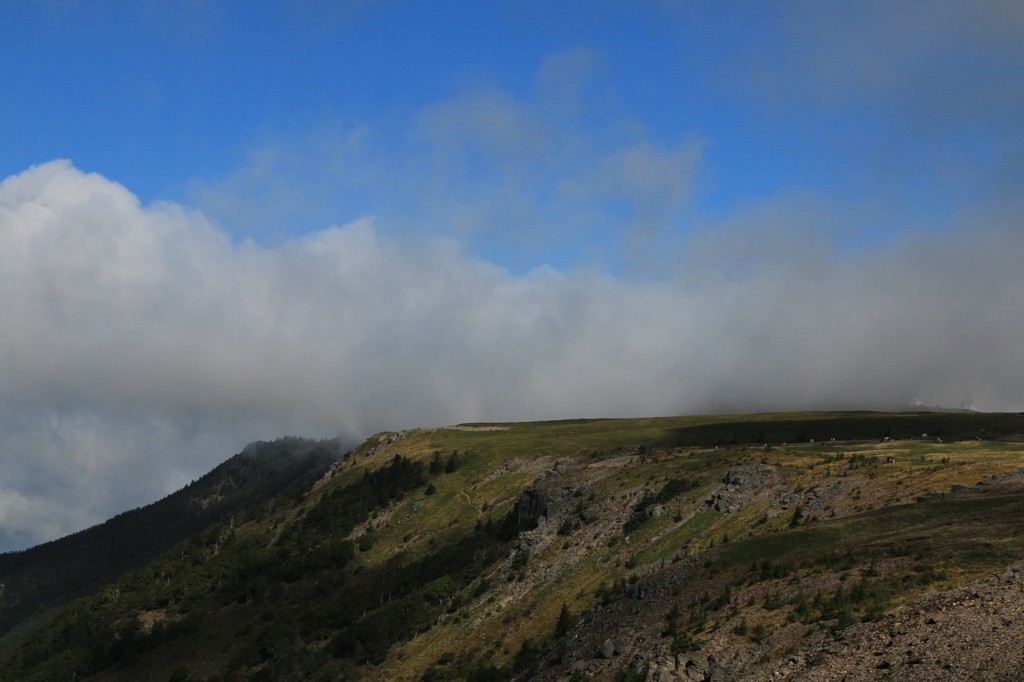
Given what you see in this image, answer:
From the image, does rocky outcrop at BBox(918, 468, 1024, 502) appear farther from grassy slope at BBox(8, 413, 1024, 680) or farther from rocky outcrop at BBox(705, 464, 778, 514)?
rocky outcrop at BBox(705, 464, 778, 514)

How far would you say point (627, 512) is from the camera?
280 ft

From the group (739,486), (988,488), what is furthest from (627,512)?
(988,488)

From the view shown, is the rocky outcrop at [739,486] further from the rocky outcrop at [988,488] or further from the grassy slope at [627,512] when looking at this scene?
the rocky outcrop at [988,488]

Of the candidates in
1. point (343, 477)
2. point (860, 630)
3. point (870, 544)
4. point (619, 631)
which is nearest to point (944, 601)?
point (860, 630)

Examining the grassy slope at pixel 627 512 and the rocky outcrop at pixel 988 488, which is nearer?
the grassy slope at pixel 627 512

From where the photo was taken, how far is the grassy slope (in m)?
47.3

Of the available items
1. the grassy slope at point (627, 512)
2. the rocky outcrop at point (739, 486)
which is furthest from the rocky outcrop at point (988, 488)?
the rocky outcrop at point (739, 486)

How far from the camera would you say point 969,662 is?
94.3 feet

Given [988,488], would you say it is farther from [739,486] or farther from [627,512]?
[627,512]

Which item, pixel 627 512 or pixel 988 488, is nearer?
pixel 988 488

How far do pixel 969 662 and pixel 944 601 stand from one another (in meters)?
5.07

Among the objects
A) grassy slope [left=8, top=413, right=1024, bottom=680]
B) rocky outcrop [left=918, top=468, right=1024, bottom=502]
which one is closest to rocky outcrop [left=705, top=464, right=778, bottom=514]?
grassy slope [left=8, top=413, right=1024, bottom=680]

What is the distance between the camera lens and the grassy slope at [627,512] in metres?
47.3

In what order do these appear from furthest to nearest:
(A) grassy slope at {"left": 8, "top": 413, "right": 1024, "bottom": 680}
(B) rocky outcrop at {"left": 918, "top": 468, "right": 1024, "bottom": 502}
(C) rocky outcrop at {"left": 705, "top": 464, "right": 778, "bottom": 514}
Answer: (C) rocky outcrop at {"left": 705, "top": 464, "right": 778, "bottom": 514} < (B) rocky outcrop at {"left": 918, "top": 468, "right": 1024, "bottom": 502} < (A) grassy slope at {"left": 8, "top": 413, "right": 1024, "bottom": 680}
